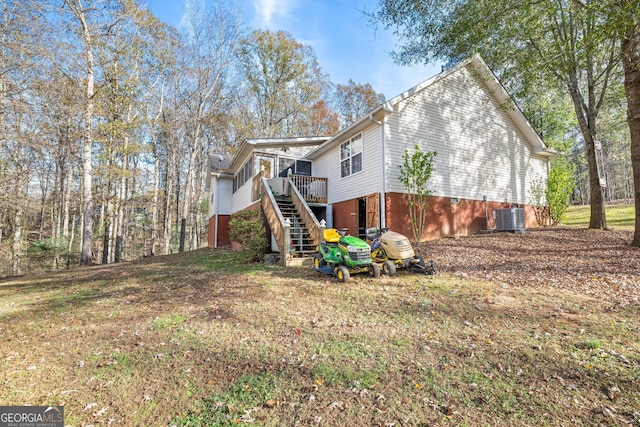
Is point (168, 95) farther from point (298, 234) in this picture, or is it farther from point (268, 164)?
point (298, 234)

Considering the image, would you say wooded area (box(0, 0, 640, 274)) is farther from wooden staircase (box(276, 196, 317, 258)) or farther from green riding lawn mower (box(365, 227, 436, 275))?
wooden staircase (box(276, 196, 317, 258))

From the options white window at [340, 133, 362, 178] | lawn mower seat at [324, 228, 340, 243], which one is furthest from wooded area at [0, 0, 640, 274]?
lawn mower seat at [324, 228, 340, 243]

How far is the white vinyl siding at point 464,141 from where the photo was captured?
35.9 ft

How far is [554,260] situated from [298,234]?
7.24m

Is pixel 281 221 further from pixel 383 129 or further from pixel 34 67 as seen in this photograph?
pixel 34 67

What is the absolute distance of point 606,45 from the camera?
9.84 m

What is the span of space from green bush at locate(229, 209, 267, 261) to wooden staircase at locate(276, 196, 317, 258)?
1038mm

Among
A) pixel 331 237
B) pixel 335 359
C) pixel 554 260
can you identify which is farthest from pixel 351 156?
pixel 335 359

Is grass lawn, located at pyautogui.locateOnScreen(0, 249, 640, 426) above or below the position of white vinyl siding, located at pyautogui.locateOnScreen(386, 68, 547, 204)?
below

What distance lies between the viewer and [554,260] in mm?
7348

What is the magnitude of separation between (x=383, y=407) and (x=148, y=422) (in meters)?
1.92

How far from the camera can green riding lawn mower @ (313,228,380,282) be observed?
6.40m

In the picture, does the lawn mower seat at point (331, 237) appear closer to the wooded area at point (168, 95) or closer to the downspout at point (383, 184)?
the downspout at point (383, 184)

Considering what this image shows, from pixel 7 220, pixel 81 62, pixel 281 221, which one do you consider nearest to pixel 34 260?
pixel 7 220
